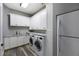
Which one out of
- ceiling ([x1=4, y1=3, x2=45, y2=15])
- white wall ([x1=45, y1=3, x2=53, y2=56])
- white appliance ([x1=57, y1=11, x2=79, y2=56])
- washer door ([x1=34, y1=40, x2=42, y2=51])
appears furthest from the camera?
washer door ([x1=34, y1=40, x2=42, y2=51])

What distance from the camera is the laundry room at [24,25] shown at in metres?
0.92

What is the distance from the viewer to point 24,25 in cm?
102

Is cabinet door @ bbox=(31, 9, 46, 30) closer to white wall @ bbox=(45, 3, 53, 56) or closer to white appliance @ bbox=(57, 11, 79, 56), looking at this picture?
white wall @ bbox=(45, 3, 53, 56)

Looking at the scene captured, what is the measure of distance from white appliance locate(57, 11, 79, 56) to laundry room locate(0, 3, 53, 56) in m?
0.18

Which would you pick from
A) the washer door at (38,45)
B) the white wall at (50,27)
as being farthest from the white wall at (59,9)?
the washer door at (38,45)

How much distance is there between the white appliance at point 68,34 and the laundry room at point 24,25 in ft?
0.60

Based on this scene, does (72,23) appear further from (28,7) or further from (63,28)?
(28,7)

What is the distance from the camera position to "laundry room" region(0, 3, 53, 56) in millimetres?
920

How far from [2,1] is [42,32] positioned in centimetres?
77

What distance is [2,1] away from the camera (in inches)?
32.8

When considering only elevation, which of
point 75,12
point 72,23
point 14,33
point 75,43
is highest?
point 75,12

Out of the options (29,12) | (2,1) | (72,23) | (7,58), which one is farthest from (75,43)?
(2,1)

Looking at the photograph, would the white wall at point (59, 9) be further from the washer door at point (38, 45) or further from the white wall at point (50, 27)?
the washer door at point (38, 45)

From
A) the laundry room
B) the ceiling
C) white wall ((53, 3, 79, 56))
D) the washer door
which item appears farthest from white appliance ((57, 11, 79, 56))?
the washer door
